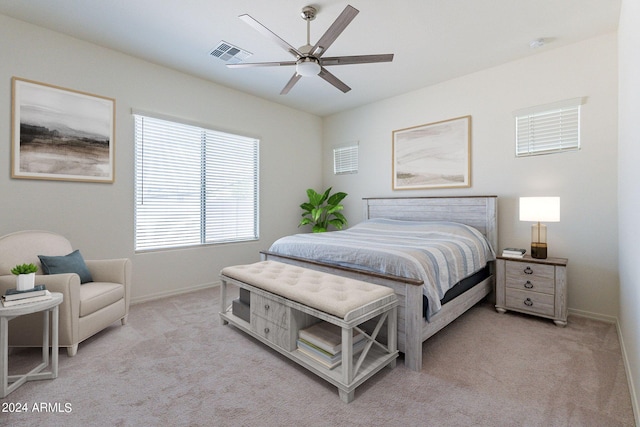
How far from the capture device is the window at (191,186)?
3598mm

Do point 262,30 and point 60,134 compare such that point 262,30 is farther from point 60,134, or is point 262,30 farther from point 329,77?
point 60,134

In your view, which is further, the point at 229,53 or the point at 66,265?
the point at 229,53

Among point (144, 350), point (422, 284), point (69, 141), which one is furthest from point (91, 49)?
point (422, 284)

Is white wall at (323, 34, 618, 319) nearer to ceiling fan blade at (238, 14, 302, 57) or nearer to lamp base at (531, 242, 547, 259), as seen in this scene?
lamp base at (531, 242, 547, 259)

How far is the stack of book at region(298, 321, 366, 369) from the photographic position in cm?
187

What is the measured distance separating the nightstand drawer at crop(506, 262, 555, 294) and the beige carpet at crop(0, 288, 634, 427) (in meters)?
0.45

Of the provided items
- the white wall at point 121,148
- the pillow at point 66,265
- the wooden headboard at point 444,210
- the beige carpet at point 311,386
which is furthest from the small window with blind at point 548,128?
the pillow at point 66,265

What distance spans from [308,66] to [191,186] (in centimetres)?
250

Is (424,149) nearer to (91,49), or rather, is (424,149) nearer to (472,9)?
(472,9)

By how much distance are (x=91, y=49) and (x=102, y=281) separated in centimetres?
253

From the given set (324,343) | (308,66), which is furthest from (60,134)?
(324,343)

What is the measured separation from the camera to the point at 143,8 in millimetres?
2574

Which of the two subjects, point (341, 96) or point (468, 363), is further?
point (341, 96)

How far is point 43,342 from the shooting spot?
6.71ft
